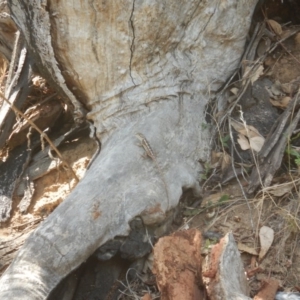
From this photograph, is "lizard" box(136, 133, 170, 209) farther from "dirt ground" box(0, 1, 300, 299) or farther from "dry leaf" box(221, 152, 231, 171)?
"dry leaf" box(221, 152, 231, 171)

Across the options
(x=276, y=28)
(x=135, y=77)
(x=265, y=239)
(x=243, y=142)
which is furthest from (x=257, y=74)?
(x=265, y=239)

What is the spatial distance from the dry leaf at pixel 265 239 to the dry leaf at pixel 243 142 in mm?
580

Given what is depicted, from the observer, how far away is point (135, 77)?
3299 millimetres

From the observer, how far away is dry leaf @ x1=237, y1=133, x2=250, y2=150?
127 inches

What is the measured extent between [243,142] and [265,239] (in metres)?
0.70

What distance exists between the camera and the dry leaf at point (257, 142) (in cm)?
319

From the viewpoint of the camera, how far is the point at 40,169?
3.70 m

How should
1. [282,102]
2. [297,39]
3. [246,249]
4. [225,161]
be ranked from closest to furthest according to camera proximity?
1. [246,249]
2. [225,161]
3. [282,102]
4. [297,39]

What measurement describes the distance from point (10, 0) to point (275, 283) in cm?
191

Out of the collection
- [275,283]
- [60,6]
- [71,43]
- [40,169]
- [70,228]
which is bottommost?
[275,283]

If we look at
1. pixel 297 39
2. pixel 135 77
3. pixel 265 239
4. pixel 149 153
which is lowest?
pixel 265 239

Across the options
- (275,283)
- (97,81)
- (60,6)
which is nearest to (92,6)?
(60,6)

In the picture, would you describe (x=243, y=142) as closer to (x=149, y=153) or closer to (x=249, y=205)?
(x=249, y=205)

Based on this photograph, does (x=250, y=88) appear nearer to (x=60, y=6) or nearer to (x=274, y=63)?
(x=274, y=63)
